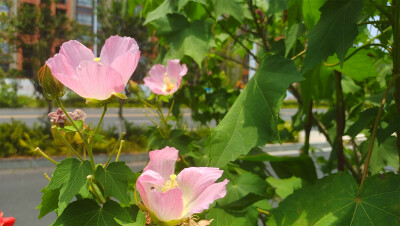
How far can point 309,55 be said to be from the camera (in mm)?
431

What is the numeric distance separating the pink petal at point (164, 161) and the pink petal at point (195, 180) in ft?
0.07

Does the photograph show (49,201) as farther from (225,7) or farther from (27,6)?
(27,6)

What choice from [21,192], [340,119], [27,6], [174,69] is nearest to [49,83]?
[340,119]

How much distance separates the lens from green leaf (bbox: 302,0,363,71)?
16.2 inches

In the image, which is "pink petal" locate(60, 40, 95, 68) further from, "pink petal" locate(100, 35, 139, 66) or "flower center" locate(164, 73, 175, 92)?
"flower center" locate(164, 73, 175, 92)

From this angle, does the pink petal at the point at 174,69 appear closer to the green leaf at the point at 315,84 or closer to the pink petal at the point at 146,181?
the green leaf at the point at 315,84

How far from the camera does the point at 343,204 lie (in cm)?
41

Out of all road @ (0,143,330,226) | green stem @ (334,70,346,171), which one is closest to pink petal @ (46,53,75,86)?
green stem @ (334,70,346,171)

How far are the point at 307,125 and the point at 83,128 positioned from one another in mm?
473

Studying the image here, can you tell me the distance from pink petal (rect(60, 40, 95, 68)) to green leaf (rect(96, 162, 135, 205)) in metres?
0.09

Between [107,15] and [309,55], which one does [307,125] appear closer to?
[309,55]

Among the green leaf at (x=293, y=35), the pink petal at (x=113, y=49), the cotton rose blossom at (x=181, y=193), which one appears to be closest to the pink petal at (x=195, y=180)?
the cotton rose blossom at (x=181, y=193)

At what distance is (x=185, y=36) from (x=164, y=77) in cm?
11

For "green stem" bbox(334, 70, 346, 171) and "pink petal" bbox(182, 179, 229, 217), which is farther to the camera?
"green stem" bbox(334, 70, 346, 171)
